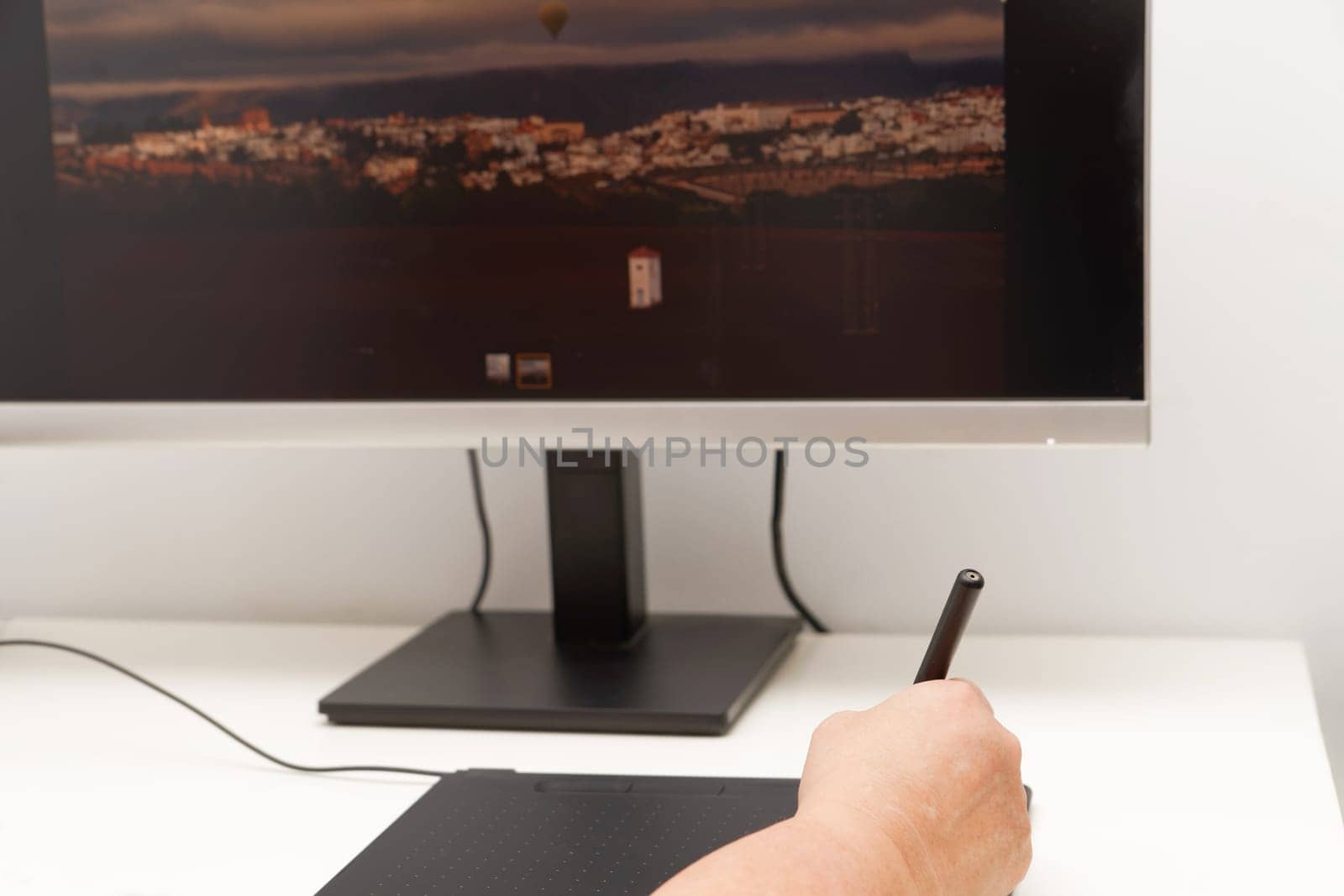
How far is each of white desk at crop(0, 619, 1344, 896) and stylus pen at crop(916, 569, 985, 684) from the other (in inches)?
3.9

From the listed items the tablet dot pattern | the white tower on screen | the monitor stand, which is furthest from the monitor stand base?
the white tower on screen

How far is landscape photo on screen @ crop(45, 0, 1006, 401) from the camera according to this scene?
29.3 inches

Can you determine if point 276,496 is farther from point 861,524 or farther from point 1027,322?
point 1027,322

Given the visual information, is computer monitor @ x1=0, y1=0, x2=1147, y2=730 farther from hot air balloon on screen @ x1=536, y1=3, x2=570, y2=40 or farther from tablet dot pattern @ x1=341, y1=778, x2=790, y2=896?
tablet dot pattern @ x1=341, y1=778, x2=790, y2=896

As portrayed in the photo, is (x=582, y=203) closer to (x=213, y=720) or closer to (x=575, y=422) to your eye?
(x=575, y=422)

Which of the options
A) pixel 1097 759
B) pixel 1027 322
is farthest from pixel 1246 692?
pixel 1027 322

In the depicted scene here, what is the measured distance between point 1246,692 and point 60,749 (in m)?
0.71

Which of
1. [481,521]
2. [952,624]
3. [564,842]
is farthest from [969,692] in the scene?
[481,521]

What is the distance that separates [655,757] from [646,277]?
0.28 m

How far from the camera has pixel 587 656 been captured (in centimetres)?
87

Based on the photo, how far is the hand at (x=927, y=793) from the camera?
19.4 inches

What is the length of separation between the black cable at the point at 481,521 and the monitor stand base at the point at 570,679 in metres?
0.07

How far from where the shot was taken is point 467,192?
80 centimetres

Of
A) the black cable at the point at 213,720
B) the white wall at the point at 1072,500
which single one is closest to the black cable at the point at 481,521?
the white wall at the point at 1072,500
